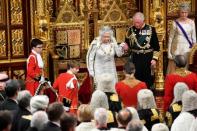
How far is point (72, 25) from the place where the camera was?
1648 centimetres

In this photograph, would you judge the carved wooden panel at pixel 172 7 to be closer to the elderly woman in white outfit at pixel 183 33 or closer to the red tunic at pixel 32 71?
the elderly woman in white outfit at pixel 183 33

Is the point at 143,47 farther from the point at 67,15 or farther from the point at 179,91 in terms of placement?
the point at 179,91

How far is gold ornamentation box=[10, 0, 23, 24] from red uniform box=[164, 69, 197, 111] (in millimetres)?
5046

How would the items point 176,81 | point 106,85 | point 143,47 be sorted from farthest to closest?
point 143,47
point 176,81
point 106,85

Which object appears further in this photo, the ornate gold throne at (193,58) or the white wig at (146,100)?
the ornate gold throne at (193,58)

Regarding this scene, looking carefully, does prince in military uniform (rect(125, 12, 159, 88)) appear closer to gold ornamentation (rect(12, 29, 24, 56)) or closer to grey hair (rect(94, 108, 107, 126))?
gold ornamentation (rect(12, 29, 24, 56))

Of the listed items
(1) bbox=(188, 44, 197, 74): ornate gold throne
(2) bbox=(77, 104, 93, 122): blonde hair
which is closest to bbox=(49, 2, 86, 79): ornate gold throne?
(1) bbox=(188, 44, 197, 74): ornate gold throne

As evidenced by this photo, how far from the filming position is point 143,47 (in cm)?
1480

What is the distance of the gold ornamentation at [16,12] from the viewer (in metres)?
15.6

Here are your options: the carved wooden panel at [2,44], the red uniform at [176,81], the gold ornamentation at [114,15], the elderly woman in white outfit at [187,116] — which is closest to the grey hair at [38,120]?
the elderly woman in white outfit at [187,116]

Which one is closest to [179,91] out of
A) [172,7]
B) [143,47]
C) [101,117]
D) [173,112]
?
[173,112]

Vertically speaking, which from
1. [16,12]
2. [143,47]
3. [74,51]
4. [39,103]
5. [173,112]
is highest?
[16,12]

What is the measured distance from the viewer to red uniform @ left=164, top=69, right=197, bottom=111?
11.7 m

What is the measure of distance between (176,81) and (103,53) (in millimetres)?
2661
